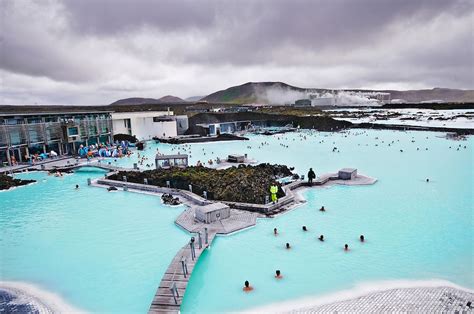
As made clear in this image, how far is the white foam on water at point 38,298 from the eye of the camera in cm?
985

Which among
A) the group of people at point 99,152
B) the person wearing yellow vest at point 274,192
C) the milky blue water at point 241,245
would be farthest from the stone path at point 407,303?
the group of people at point 99,152

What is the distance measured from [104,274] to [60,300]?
1720 millimetres

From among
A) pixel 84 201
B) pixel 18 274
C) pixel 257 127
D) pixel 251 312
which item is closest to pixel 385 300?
pixel 251 312

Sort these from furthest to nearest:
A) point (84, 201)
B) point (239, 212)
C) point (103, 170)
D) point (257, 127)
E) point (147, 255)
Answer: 1. point (257, 127)
2. point (103, 170)
3. point (84, 201)
4. point (239, 212)
5. point (147, 255)

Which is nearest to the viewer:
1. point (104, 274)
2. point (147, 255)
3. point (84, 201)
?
point (104, 274)

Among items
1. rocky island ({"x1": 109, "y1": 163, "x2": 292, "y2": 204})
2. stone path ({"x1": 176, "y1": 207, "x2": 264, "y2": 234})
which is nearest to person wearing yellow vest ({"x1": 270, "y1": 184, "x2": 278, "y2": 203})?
rocky island ({"x1": 109, "y1": 163, "x2": 292, "y2": 204})

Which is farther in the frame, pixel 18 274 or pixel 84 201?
pixel 84 201

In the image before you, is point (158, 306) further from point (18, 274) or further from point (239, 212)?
point (239, 212)

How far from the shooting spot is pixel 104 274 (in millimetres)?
11781

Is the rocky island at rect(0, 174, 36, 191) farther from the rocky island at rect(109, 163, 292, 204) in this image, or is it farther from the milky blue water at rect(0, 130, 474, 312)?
the rocky island at rect(109, 163, 292, 204)

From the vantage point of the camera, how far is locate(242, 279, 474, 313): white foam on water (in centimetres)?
963

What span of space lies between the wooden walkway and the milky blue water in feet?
1.87

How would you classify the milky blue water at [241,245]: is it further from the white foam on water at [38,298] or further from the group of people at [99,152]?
the group of people at [99,152]

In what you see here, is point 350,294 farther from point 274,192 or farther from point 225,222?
point 274,192
